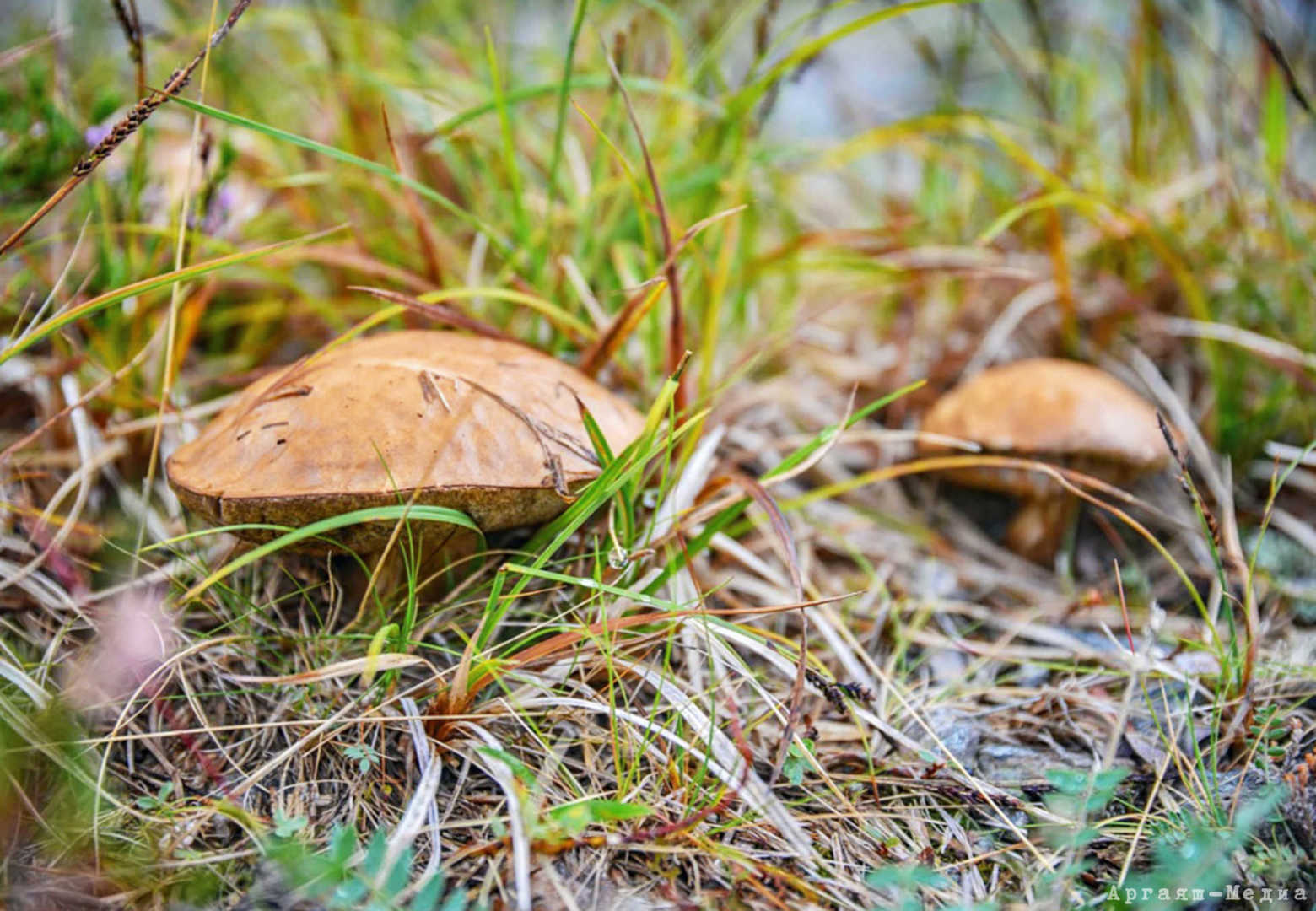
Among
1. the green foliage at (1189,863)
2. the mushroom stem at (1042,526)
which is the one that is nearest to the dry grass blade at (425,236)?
the mushroom stem at (1042,526)

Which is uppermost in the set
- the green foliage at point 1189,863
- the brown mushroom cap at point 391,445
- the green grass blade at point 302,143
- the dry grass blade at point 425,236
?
the green grass blade at point 302,143

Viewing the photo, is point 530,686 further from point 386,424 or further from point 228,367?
point 228,367

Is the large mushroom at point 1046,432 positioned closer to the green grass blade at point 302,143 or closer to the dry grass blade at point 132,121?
the green grass blade at point 302,143

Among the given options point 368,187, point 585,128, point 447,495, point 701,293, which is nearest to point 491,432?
point 447,495

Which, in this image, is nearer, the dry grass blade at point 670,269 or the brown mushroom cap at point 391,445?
the brown mushroom cap at point 391,445

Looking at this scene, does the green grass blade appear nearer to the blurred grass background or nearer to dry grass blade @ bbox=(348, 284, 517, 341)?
the blurred grass background

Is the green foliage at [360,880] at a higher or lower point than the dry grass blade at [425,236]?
lower

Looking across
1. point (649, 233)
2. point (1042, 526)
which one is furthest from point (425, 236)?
point (1042, 526)
